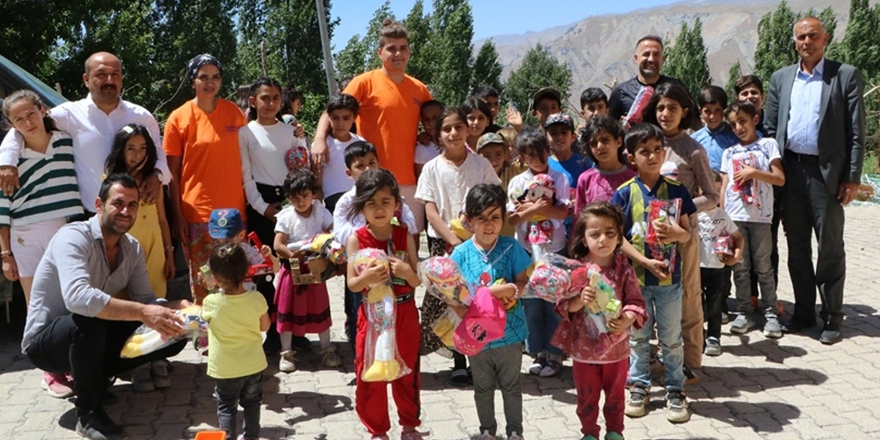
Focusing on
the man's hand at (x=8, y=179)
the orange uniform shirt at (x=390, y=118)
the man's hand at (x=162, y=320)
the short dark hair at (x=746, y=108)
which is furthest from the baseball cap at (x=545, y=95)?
the man's hand at (x=8, y=179)

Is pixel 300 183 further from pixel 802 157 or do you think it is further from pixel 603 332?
pixel 802 157

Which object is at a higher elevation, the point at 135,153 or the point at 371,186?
the point at 135,153

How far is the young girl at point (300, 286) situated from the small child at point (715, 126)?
3042mm

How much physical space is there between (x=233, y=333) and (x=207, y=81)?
2020 millimetres

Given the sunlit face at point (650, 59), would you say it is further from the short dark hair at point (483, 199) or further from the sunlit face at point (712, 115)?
the short dark hair at point (483, 199)

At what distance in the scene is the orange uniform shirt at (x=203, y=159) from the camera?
5.14 metres

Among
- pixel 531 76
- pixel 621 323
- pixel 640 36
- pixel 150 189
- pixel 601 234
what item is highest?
pixel 640 36

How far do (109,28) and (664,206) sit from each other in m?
21.3

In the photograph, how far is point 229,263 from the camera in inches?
150

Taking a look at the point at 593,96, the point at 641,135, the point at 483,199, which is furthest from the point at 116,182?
the point at 593,96

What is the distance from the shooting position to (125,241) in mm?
4512

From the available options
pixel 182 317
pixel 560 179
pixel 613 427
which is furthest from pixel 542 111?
pixel 182 317

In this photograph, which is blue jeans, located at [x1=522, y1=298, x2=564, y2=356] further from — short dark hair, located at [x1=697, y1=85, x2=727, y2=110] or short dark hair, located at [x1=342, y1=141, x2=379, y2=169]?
short dark hair, located at [x1=697, y1=85, x2=727, y2=110]

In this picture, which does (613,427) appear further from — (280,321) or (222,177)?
(222,177)
